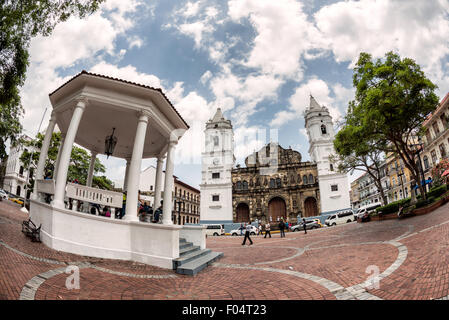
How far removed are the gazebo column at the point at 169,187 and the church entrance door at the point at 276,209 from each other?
35930 mm

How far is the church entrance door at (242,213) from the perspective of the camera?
41969mm

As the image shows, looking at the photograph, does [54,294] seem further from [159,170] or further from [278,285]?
[159,170]

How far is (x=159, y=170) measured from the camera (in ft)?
39.6

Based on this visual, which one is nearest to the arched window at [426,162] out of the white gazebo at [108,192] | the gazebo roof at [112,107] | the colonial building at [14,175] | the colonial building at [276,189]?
the colonial building at [276,189]

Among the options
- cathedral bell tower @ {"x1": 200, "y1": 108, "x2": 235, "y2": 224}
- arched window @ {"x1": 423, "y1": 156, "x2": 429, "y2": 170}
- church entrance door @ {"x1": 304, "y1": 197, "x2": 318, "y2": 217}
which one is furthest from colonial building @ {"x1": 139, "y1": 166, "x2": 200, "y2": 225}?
arched window @ {"x1": 423, "y1": 156, "x2": 429, "y2": 170}

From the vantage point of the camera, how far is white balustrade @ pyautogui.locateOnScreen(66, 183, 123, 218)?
701 cm

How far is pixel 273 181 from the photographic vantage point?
144 ft

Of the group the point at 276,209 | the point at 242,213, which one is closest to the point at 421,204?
the point at 276,209

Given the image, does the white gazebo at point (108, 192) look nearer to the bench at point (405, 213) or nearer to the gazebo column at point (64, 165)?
the gazebo column at point (64, 165)

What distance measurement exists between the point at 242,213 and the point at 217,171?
1018 cm

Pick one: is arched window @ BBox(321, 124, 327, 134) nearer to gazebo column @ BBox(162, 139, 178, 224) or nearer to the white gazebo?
the white gazebo

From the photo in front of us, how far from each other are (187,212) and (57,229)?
47.5m

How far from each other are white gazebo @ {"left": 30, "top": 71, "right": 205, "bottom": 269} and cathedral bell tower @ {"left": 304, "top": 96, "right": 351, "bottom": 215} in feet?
112
